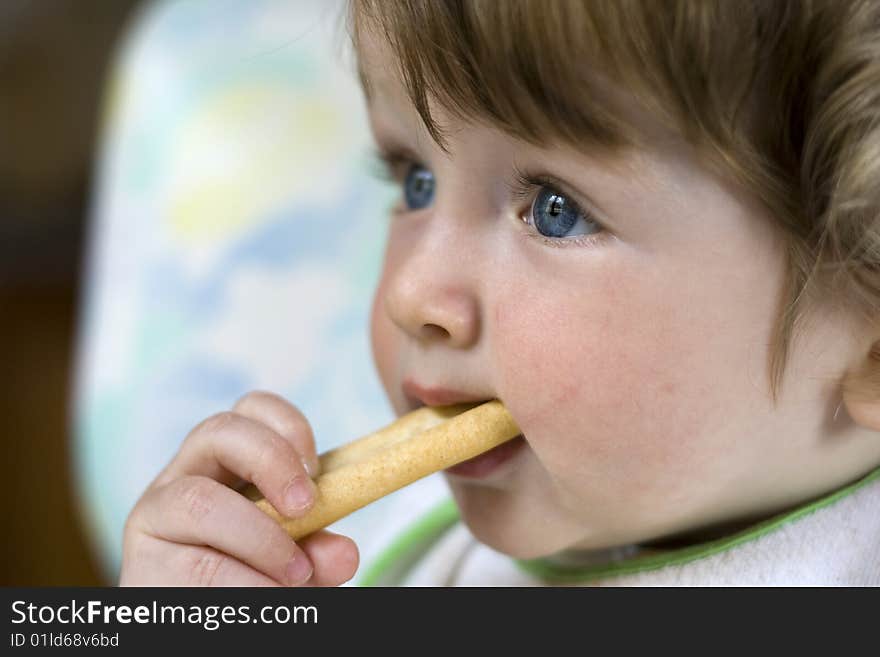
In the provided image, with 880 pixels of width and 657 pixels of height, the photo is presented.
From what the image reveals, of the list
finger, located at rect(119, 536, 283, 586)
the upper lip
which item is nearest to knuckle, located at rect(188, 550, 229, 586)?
finger, located at rect(119, 536, 283, 586)

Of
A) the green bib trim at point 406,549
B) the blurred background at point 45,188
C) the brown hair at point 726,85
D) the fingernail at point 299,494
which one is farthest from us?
the blurred background at point 45,188

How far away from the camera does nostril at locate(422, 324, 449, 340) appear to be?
0.60m

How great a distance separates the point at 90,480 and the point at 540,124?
2.38 feet

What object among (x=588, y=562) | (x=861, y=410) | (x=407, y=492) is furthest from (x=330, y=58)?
(x=861, y=410)

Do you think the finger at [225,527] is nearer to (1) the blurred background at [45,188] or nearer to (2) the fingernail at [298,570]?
(2) the fingernail at [298,570]

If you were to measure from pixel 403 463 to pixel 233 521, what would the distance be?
0.10 meters

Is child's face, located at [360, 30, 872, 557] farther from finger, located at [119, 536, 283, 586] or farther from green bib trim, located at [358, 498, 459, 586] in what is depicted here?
green bib trim, located at [358, 498, 459, 586]

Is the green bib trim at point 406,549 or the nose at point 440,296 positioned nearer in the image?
the nose at point 440,296

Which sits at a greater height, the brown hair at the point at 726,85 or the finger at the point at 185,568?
Result: the brown hair at the point at 726,85

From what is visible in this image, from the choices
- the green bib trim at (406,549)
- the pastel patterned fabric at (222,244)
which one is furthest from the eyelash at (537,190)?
the pastel patterned fabric at (222,244)

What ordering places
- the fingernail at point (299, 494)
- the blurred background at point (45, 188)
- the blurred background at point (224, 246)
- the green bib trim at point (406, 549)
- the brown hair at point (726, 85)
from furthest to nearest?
1. the blurred background at point (45, 188)
2. the blurred background at point (224, 246)
3. the green bib trim at point (406, 549)
4. the fingernail at point (299, 494)
5. the brown hair at point (726, 85)

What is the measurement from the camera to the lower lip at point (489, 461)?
63cm

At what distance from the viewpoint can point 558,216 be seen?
1.89ft
